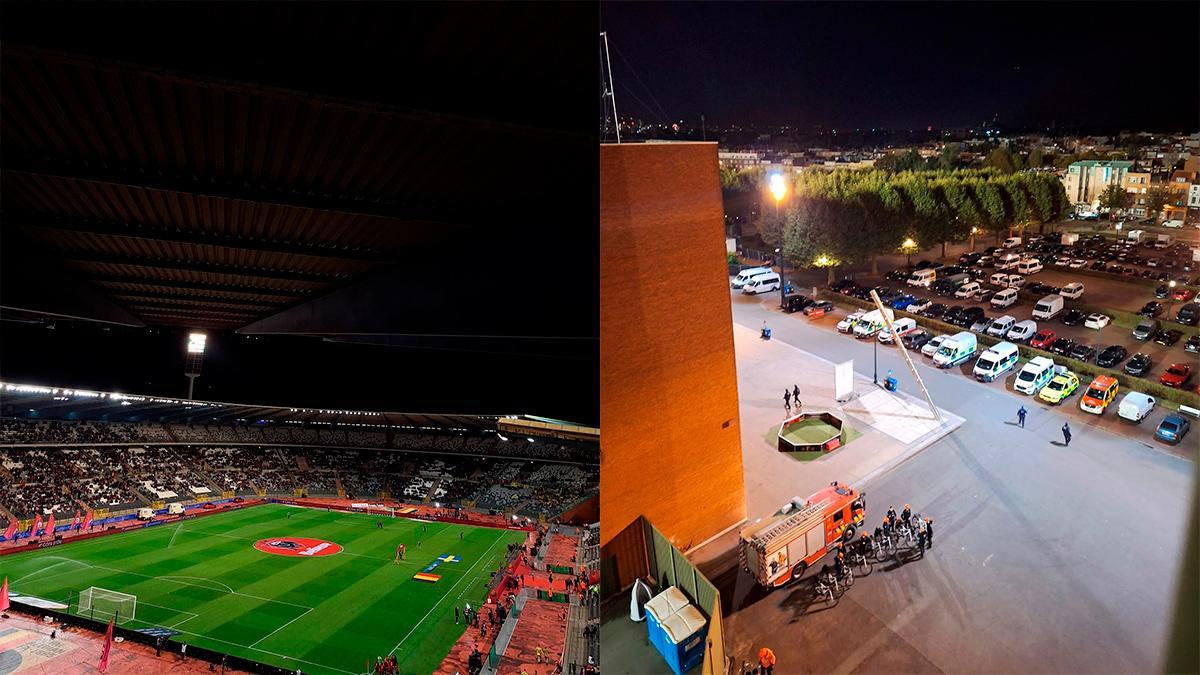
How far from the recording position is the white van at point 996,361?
35.0 ft

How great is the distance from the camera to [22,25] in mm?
1678

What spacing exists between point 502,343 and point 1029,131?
1072 centimetres

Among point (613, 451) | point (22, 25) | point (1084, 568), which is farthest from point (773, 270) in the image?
point (22, 25)

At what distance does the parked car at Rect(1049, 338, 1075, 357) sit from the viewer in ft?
35.7

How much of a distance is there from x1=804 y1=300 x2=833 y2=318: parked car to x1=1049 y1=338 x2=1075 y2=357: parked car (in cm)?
499

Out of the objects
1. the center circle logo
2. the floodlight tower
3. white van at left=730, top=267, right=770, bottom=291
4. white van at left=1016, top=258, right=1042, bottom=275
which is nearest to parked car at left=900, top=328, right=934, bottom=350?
white van at left=1016, top=258, right=1042, bottom=275

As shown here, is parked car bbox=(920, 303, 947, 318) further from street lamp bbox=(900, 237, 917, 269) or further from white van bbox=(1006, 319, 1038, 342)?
street lamp bbox=(900, 237, 917, 269)

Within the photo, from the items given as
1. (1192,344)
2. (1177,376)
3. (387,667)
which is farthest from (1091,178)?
(387,667)

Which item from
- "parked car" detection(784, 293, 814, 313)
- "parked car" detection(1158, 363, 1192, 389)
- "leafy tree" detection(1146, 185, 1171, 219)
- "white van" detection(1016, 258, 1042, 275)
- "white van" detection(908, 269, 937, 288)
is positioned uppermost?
"leafy tree" detection(1146, 185, 1171, 219)

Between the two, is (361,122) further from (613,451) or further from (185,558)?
(185,558)

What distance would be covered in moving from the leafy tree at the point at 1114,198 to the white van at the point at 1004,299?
156 inches

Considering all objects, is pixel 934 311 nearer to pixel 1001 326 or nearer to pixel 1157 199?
pixel 1001 326

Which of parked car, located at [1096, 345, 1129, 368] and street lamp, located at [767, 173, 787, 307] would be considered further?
street lamp, located at [767, 173, 787, 307]

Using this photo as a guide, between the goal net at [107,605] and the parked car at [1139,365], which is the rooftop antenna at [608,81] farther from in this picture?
the parked car at [1139,365]
